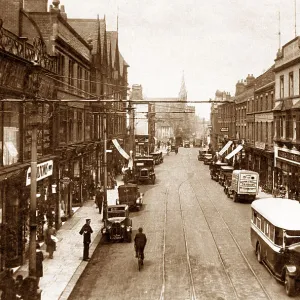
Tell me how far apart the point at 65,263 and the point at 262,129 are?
1317 inches

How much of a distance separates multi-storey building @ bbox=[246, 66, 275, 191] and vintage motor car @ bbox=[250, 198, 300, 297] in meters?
23.8

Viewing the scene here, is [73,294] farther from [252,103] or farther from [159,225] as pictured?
[252,103]

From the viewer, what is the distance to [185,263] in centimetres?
1909

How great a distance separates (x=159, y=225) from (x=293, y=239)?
12.2 meters

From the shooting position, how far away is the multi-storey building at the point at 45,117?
686 inches

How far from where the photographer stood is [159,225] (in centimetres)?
2728

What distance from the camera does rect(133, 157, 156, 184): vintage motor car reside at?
48.1 m

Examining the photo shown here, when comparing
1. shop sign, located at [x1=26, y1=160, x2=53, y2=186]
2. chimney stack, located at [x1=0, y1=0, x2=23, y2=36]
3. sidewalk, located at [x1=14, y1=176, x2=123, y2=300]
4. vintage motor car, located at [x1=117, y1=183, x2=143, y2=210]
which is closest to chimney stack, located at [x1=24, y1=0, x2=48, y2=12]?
chimney stack, located at [x1=0, y1=0, x2=23, y2=36]

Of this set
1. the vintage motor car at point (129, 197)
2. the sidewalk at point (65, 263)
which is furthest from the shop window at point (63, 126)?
the vintage motor car at point (129, 197)

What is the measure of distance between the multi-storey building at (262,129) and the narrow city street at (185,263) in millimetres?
12116

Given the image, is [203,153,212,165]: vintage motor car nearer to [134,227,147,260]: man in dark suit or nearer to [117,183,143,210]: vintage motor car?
[117,183,143,210]: vintage motor car

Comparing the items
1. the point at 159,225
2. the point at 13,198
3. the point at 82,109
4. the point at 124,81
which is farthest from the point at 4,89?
the point at 124,81

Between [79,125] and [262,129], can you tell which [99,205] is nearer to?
[79,125]

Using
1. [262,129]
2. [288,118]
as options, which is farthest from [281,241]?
[262,129]
